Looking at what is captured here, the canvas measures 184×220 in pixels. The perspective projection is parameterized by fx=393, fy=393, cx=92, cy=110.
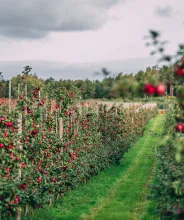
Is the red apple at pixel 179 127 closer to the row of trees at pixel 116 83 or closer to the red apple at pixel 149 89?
the row of trees at pixel 116 83

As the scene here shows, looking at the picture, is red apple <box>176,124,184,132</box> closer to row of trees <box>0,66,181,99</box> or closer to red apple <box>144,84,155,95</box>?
row of trees <box>0,66,181,99</box>

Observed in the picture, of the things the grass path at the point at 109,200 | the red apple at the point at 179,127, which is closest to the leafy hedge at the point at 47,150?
the grass path at the point at 109,200

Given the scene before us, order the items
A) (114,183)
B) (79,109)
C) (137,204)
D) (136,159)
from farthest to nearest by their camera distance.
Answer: (136,159) → (79,109) → (114,183) → (137,204)

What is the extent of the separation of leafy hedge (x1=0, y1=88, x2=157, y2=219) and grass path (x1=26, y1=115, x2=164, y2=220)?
1.02 ft

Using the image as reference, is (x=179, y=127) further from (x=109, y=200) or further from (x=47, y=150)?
(x=109, y=200)

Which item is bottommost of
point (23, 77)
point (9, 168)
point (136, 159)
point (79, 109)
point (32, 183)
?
point (136, 159)

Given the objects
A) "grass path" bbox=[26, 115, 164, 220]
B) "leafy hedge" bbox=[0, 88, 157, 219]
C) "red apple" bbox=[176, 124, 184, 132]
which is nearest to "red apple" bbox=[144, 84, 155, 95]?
"red apple" bbox=[176, 124, 184, 132]

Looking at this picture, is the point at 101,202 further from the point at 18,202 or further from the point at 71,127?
the point at 18,202

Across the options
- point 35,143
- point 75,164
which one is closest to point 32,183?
point 35,143

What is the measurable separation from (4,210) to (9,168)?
25.7 inches

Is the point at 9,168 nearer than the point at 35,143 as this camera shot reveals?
Yes

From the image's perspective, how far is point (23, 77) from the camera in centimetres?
761

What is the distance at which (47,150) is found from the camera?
8.41 metres

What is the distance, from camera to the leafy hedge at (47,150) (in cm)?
624
